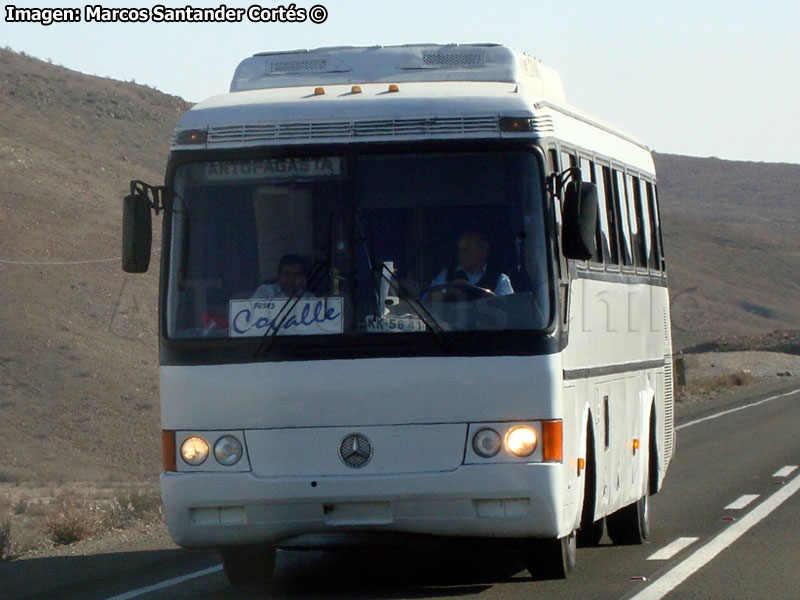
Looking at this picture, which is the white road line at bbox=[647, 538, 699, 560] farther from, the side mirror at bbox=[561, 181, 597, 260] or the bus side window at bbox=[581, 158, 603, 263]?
the side mirror at bbox=[561, 181, 597, 260]

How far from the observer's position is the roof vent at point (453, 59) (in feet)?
32.8

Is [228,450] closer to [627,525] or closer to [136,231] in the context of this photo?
[136,231]

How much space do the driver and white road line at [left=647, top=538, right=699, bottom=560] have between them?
308cm

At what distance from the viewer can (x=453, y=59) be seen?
1006 cm

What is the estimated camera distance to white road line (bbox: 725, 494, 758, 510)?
45.1ft

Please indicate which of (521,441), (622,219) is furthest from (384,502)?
(622,219)

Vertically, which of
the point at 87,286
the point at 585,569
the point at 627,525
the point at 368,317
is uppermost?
the point at 87,286

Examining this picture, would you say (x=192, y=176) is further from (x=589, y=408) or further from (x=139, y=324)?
(x=139, y=324)

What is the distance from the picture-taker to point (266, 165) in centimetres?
864

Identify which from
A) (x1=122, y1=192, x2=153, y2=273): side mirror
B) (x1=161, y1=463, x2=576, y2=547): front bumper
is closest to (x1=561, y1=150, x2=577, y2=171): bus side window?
(x1=161, y1=463, x2=576, y2=547): front bumper

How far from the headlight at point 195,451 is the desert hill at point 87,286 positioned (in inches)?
796

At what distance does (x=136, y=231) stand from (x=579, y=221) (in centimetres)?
246

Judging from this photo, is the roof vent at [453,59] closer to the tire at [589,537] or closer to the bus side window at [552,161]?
the bus side window at [552,161]

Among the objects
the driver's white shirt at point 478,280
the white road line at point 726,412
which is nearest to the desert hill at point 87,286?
the white road line at point 726,412
